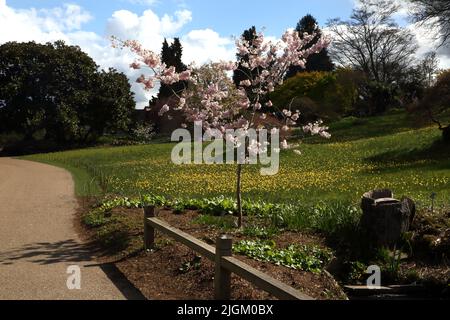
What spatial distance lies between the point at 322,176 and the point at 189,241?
1224 cm

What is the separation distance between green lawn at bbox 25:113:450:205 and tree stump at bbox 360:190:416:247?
9.59 feet

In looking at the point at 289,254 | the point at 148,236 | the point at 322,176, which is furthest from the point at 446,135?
the point at 148,236

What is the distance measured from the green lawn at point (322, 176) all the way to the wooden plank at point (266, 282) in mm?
6808

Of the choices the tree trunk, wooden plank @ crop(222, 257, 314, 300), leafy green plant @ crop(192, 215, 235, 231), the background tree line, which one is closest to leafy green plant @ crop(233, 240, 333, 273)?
leafy green plant @ crop(192, 215, 235, 231)

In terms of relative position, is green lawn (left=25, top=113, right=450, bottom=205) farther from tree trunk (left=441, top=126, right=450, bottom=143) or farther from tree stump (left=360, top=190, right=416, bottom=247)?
tree stump (left=360, top=190, right=416, bottom=247)

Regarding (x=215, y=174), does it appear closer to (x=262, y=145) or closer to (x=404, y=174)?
(x=404, y=174)

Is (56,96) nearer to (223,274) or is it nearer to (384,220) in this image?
(384,220)

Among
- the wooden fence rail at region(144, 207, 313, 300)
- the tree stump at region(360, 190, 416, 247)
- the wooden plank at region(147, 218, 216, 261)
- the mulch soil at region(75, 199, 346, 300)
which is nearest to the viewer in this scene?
the wooden fence rail at region(144, 207, 313, 300)

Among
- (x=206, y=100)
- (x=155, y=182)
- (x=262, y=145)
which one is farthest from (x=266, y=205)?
(x=155, y=182)

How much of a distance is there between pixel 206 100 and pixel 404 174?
1003 cm

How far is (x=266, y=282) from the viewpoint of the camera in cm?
500

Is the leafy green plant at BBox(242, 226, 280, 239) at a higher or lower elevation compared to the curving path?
higher

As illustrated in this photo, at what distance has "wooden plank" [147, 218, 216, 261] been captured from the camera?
20.6 feet

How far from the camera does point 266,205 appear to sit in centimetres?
1116
